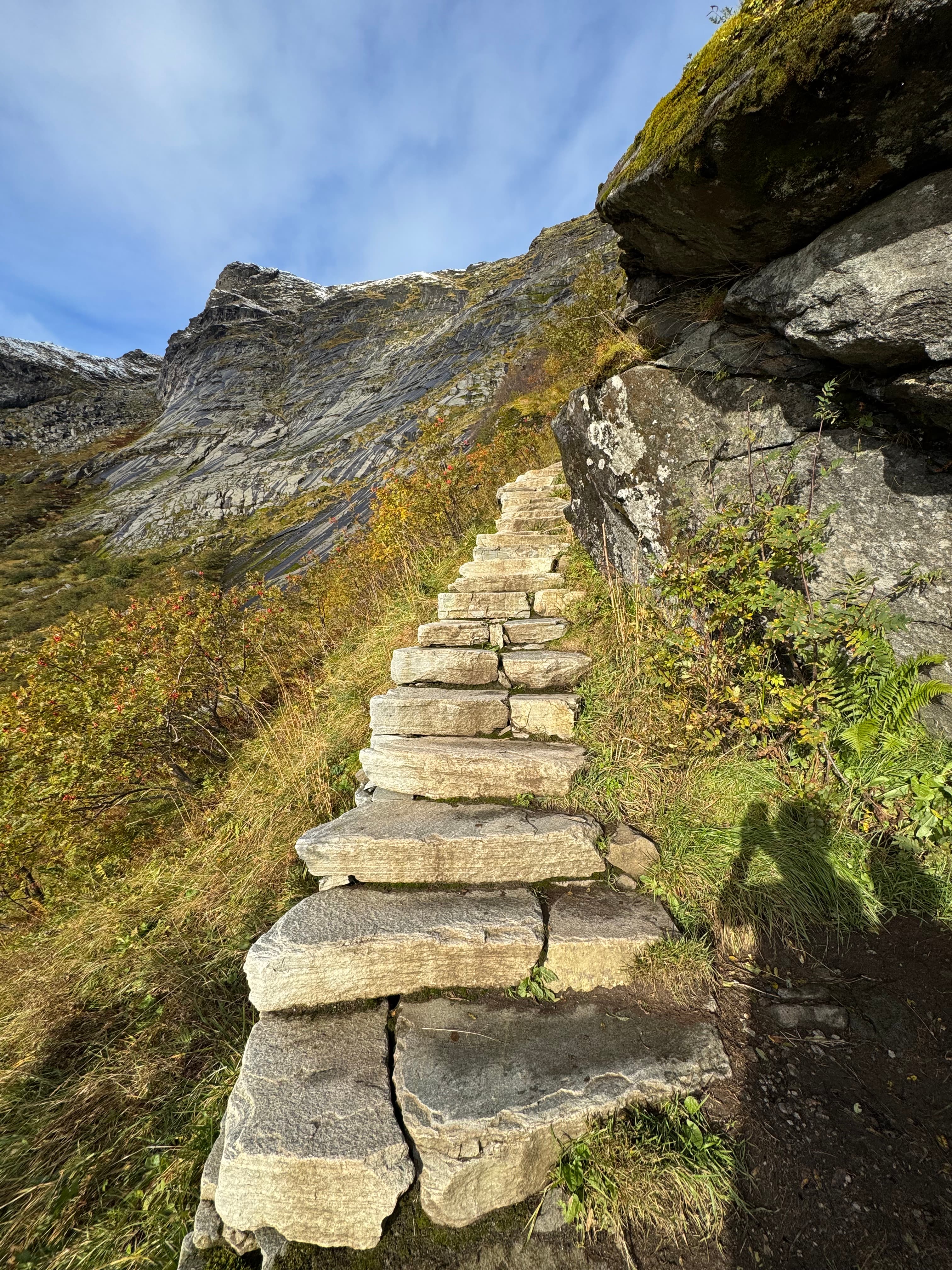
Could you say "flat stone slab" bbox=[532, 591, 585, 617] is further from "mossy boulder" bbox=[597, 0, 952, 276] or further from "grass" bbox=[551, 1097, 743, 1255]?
"grass" bbox=[551, 1097, 743, 1255]

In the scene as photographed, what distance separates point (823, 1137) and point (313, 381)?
6624 cm

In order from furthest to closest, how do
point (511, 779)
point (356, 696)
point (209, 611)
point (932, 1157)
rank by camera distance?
1. point (209, 611)
2. point (356, 696)
3. point (511, 779)
4. point (932, 1157)

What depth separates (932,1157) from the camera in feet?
5.04

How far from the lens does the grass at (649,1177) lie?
1.52 meters

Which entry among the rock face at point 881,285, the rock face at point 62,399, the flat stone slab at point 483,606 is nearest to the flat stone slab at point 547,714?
the flat stone slab at point 483,606

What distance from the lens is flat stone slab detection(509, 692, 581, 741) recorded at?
3.27 meters

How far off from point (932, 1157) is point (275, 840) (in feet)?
11.4

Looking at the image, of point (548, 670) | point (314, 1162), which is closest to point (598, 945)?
point (314, 1162)

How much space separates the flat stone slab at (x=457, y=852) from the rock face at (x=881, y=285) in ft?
9.70

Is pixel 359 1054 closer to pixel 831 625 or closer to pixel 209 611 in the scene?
pixel 831 625

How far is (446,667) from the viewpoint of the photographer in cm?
368

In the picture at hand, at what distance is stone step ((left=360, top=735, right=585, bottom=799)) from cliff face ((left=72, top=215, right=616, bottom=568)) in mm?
21926

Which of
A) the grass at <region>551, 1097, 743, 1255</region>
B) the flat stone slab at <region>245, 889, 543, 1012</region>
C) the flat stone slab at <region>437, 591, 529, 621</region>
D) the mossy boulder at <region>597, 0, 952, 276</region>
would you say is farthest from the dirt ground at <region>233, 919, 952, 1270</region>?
the mossy boulder at <region>597, 0, 952, 276</region>

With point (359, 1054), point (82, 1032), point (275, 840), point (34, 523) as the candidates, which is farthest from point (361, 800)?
point (34, 523)
